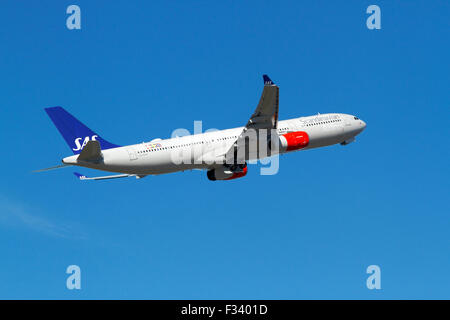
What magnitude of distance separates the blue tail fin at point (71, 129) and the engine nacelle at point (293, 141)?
14.0 meters

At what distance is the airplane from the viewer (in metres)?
49.3

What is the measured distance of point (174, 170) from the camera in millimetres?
52750

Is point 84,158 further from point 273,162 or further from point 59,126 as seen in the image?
point 273,162

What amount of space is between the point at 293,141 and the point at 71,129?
1854 cm

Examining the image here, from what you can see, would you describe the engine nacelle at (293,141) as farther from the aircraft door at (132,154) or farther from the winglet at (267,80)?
the aircraft door at (132,154)

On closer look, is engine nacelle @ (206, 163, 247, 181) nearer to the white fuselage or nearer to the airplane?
the airplane

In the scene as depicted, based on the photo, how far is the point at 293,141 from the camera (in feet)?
181

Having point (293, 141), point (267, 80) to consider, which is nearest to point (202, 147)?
point (293, 141)

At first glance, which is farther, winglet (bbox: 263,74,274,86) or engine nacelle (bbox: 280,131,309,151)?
engine nacelle (bbox: 280,131,309,151)

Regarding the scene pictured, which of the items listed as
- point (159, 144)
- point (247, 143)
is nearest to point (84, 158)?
point (159, 144)

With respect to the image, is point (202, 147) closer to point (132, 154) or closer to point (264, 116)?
point (264, 116)

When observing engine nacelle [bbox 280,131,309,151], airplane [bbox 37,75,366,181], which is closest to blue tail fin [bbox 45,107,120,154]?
airplane [bbox 37,75,366,181]

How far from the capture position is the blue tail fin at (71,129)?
50.4 meters

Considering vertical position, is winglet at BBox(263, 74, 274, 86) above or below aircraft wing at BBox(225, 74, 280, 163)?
above
